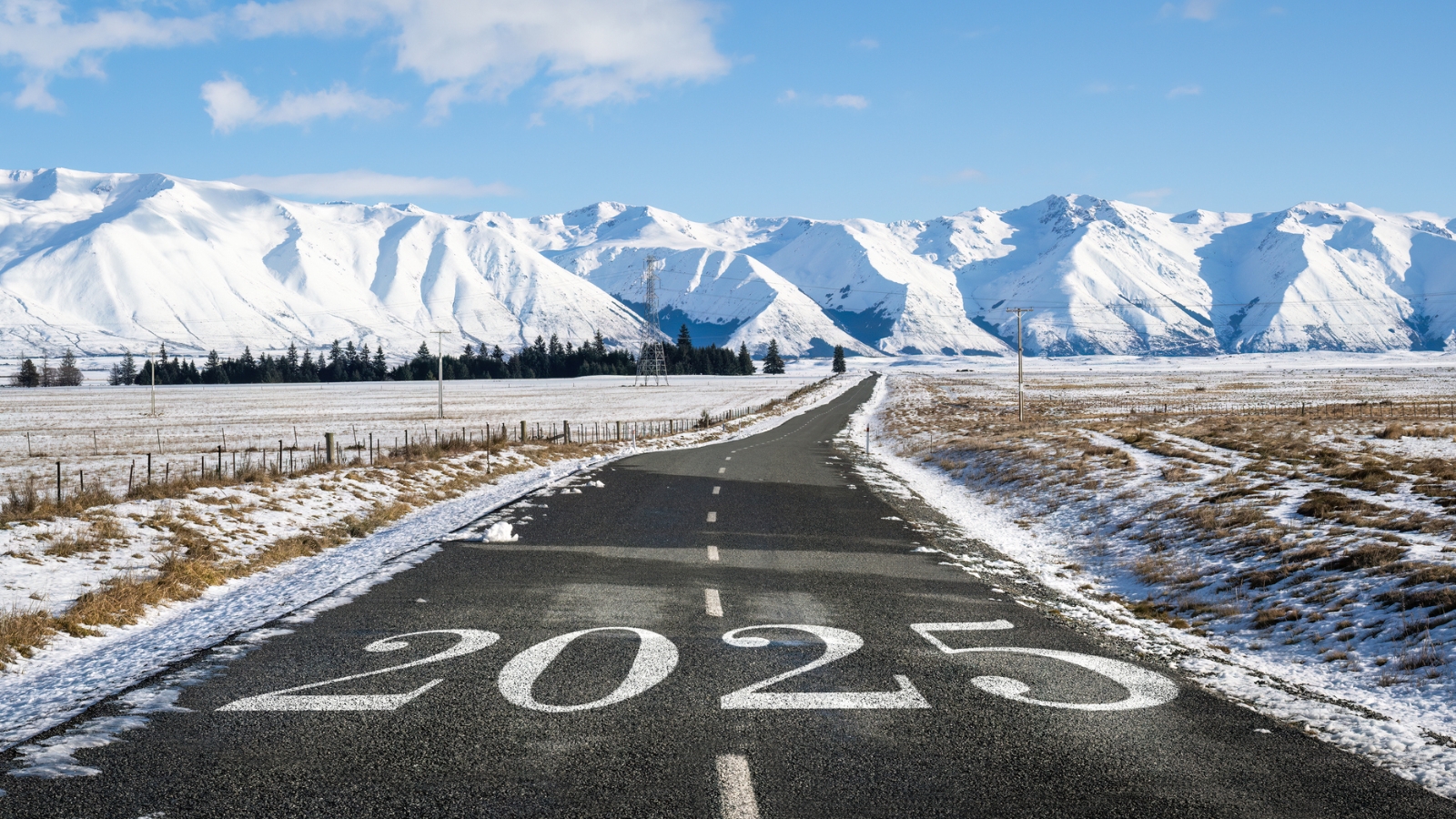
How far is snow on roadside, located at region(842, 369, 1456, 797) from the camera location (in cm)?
625

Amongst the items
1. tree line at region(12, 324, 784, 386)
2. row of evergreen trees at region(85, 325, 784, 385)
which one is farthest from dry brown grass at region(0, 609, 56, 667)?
tree line at region(12, 324, 784, 386)

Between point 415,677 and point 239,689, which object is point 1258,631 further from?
point 239,689

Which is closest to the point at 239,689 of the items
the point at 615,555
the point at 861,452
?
the point at 615,555

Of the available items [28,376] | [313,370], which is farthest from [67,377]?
[313,370]

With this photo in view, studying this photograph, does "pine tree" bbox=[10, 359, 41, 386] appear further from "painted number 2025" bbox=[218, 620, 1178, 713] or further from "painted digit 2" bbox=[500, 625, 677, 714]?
"painted digit 2" bbox=[500, 625, 677, 714]

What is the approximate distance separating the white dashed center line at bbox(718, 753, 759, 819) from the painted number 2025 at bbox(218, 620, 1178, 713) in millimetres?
1059

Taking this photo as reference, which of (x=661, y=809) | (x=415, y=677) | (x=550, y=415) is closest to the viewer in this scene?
(x=661, y=809)

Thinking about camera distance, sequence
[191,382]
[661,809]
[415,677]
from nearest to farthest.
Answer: [661,809]
[415,677]
[191,382]

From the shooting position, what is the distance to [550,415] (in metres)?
75.2

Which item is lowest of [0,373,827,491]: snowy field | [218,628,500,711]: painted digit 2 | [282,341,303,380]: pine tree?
[0,373,827,491]: snowy field

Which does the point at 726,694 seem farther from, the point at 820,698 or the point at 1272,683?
the point at 1272,683

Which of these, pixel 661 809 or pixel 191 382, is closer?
pixel 661 809

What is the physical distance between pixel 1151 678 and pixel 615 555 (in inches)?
320

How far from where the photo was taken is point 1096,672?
806 cm
